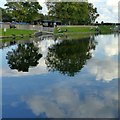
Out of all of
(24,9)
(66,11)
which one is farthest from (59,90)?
(66,11)

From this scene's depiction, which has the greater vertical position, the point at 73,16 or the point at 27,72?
the point at 73,16

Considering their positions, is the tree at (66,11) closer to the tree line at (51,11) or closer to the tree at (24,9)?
the tree line at (51,11)

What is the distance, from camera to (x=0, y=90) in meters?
16.8

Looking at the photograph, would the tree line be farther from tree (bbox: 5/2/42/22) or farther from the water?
the water

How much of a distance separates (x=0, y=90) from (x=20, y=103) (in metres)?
2.63

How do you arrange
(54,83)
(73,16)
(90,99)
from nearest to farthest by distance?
(90,99)
(54,83)
(73,16)

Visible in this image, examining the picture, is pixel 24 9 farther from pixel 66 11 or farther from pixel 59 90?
pixel 59 90

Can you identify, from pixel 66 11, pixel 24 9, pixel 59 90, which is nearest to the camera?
pixel 59 90

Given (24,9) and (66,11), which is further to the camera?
(66,11)

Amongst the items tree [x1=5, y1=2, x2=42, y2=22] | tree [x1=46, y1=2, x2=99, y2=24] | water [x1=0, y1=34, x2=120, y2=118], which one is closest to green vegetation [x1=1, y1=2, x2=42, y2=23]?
tree [x1=5, y1=2, x2=42, y2=22]

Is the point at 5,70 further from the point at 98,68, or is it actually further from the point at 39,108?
the point at 39,108

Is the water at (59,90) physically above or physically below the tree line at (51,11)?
below

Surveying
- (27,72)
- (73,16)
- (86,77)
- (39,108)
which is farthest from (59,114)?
(73,16)

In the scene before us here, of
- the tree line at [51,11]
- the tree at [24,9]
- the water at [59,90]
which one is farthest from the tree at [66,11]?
the water at [59,90]
